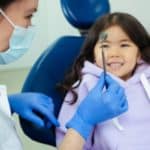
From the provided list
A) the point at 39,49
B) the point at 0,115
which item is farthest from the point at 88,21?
the point at 39,49

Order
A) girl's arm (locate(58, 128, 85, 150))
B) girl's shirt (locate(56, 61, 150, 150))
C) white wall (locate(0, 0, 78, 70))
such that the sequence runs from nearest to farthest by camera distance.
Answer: girl's arm (locate(58, 128, 85, 150)), girl's shirt (locate(56, 61, 150, 150)), white wall (locate(0, 0, 78, 70))

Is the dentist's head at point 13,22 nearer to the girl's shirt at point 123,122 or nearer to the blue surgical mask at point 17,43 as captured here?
the blue surgical mask at point 17,43

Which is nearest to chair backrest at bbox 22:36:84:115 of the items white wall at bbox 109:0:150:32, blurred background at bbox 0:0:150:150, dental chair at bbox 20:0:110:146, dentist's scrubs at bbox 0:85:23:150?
dental chair at bbox 20:0:110:146

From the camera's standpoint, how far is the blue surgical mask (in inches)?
52.4

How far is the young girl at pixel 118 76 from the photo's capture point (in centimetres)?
144

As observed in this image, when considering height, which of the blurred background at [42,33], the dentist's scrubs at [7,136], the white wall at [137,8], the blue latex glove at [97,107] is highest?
the dentist's scrubs at [7,136]

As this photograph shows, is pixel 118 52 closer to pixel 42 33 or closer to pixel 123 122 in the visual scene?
pixel 123 122

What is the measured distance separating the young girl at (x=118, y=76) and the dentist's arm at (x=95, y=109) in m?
0.15

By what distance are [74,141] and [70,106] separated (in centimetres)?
23

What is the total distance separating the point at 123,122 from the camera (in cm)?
146

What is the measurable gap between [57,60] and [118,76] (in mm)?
272

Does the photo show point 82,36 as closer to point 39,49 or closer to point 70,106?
point 70,106

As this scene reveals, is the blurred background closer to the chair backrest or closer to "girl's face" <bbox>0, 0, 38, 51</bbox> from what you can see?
the chair backrest

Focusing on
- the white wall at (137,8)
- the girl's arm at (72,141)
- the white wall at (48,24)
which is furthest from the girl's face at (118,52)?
the white wall at (48,24)
